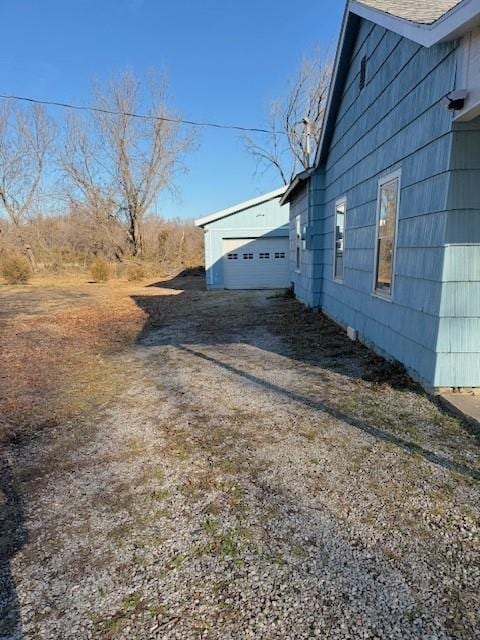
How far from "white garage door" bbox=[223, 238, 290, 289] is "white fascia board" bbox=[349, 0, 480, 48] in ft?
37.6

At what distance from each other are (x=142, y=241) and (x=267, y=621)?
26552 mm

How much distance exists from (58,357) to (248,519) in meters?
4.71

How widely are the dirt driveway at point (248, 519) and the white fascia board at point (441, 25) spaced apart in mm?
3209

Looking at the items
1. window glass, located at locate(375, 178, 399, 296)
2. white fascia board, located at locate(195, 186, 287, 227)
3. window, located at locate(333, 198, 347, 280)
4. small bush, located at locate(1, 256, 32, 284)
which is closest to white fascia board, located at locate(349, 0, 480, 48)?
window glass, located at locate(375, 178, 399, 296)

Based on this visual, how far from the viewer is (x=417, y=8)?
4.33m

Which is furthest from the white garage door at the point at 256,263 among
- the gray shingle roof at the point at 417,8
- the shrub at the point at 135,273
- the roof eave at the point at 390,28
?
the gray shingle roof at the point at 417,8

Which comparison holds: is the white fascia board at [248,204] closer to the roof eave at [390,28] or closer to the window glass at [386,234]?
the roof eave at [390,28]

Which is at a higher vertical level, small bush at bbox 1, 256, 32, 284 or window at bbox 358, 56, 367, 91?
window at bbox 358, 56, 367, 91

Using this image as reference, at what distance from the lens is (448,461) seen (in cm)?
264

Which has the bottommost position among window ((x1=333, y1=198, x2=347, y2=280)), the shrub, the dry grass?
the dry grass

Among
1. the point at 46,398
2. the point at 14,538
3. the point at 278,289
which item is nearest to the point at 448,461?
the point at 14,538

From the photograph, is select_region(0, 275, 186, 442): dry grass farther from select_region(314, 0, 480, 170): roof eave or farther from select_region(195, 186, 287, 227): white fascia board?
select_region(195, 186, 287, 227): white fascia board

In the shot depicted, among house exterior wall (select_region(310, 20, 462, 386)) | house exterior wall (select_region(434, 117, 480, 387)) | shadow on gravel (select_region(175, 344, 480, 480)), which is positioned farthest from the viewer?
house exterior wall (select_region(310, 20, 462, 386))

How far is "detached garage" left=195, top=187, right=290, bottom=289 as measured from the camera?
1570cm
